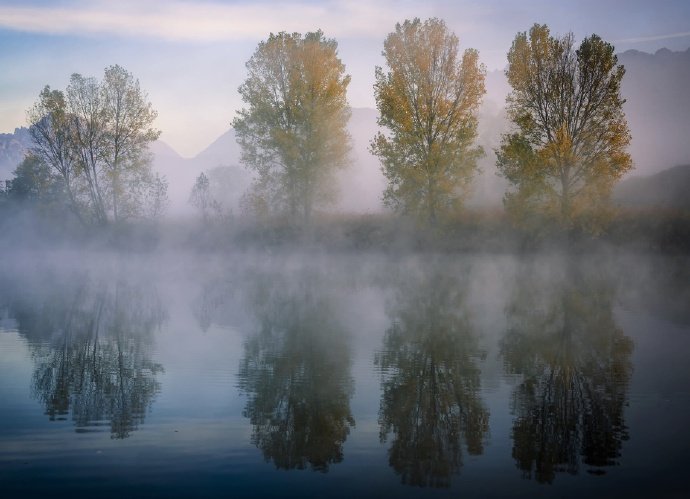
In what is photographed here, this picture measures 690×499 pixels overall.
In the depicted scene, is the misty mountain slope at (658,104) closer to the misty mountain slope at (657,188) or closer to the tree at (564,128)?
the misty mountain slope at (657,188)

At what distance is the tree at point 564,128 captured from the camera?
33625mm

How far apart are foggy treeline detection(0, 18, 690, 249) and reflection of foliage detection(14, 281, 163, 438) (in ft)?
73.0

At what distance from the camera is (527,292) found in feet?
66.6

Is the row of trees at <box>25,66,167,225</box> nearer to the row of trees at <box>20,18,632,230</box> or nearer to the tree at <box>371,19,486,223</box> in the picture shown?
the row of trees at <box>20,18,632,230</box>

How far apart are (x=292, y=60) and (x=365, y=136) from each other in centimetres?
12251

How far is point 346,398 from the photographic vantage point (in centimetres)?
802

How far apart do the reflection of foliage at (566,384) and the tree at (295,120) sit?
26.1 metres

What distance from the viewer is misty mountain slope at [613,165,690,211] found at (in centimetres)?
4881

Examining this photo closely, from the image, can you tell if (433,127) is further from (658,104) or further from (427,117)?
(658,104)

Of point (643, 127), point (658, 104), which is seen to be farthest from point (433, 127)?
point (658, 104)

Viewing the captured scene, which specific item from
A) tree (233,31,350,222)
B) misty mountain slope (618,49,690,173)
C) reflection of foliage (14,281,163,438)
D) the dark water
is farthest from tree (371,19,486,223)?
misty mountain slope (618,49,690,173)

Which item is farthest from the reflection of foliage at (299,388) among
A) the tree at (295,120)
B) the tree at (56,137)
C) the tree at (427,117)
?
the tree at (56,137)

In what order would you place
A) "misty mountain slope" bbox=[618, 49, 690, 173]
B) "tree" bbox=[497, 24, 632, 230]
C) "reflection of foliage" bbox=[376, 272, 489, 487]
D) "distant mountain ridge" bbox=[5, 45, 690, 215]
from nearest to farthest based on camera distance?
"reflection of foliage" bbox=[376, 272, 489, 487] < "tree" bbox=[497, 24, 632, 230] < "distant mountain ridge" bbox=[5, 45, 690, 215] < "misty mountain slope" bbox=[618, 49, 690, 173]

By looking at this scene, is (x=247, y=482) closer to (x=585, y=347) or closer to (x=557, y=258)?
(x=585, y=347)
